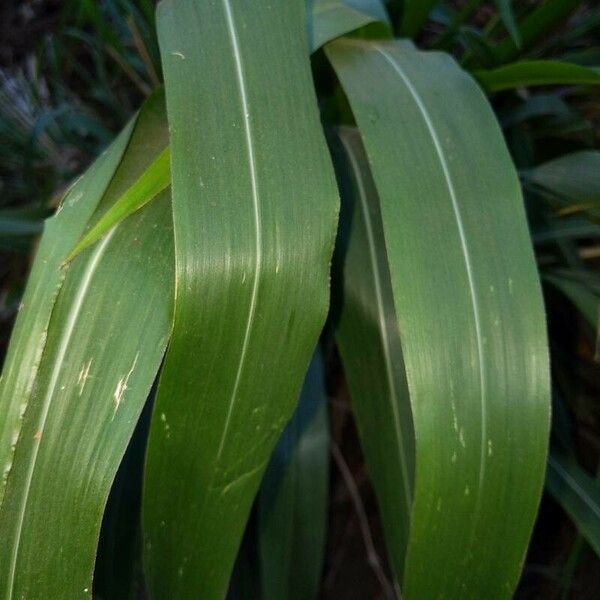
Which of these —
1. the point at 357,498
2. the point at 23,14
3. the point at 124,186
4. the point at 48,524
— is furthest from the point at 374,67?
the point at 23,14

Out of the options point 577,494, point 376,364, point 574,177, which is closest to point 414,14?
point 574,177

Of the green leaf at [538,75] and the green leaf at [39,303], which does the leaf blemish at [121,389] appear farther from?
the green leaf at [538,75]

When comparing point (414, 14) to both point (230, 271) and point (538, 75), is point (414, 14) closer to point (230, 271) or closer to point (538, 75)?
point (538, 75)

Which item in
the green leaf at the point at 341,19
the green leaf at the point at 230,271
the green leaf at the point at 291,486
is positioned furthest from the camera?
the green leaf at the point at 291,486

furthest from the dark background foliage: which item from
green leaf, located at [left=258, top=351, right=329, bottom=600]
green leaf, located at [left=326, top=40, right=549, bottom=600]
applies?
green leaf, located at [left=326, top=40, right=549, bottom=600]

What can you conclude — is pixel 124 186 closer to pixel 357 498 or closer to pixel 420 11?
pixel 420 11

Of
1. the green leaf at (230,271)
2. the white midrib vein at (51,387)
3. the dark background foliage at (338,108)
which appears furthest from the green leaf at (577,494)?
the white midrib vein at (51,387)
